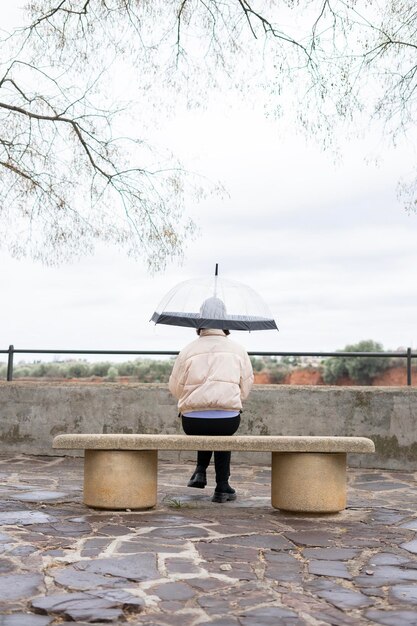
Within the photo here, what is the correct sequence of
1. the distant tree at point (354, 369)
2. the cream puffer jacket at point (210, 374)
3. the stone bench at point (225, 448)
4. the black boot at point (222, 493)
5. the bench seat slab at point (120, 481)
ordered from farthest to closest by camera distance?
1. the distant tree at point (354, 369)
2. the black boot at point (222, 493)
3. the cream puffer jacket at point (210, 374)
4. the bench seat slab at point (120, 481)
5. the stone bench at point (225, 448)

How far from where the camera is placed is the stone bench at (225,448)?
25.2 feet

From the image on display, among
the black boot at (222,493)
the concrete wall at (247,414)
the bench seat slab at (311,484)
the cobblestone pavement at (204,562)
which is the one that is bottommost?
the cobblestone pavement at (204,562)

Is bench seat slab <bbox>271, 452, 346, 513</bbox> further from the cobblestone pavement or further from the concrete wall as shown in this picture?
the concrete wall

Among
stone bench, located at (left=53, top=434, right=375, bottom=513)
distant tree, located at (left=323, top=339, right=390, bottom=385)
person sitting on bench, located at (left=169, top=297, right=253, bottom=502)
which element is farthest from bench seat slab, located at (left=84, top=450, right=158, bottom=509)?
distant tree, located at (left=323, top=339, right=390, bottom=385)

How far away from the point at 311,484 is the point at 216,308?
5.91 feet

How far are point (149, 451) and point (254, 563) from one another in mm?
2360

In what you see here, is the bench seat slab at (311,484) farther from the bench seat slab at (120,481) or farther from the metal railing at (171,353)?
the metal railing at (171,353)

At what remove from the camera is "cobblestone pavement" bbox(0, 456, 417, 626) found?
4.71 meters

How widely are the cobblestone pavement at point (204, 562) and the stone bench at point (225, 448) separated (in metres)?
0.15

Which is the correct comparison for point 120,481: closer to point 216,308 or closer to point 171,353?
point 216,308

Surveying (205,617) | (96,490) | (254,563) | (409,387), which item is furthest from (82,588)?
(409,387)

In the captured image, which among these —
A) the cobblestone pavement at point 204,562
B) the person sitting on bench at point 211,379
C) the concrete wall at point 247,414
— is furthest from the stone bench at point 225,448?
the concrete wall at point 247,414

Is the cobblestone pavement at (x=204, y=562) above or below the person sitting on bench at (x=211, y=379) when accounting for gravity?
below

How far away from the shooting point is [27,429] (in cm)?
1274
